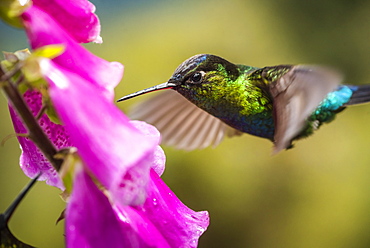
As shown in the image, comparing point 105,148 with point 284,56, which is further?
point 284,56

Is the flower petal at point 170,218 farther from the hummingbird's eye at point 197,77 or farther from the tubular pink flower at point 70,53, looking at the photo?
the hummingbird's eye at point 197,77

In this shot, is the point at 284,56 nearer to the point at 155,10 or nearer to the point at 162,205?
the point at 155,10

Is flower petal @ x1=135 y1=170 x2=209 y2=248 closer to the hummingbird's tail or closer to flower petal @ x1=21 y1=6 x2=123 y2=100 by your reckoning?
flower petal @ x1=21 y1=6 x2=123 y2=100

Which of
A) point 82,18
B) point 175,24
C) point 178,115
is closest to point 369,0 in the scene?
point 175,24

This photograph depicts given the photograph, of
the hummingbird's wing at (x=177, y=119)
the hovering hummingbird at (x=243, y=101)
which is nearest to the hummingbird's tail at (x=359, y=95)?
the hovering hummingbird at (x=243, y=101)

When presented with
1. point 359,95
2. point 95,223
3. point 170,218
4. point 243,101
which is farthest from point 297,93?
point 95,223

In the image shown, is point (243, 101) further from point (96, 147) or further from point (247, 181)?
point (247, 181)
